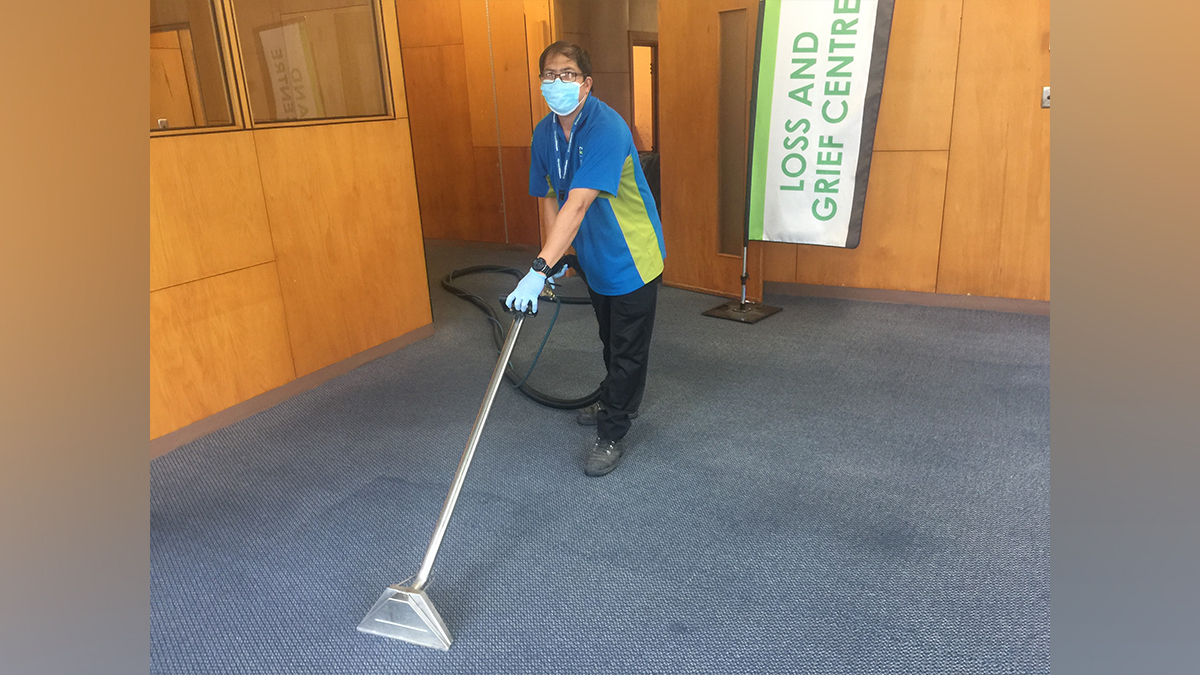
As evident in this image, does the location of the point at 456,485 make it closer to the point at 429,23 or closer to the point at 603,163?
the point at 603,163

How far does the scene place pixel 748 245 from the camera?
3820 mm

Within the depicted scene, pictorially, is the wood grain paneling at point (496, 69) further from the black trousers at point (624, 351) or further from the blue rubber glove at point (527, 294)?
the blue rubber glove at point (527, 294)

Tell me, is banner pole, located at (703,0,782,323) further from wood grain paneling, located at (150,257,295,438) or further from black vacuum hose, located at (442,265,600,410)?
wood grain paneling, located at (150,257,295,438)

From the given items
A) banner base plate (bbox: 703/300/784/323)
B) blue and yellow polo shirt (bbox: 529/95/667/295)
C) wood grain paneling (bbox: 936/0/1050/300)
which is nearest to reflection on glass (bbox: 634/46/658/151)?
banner base plate (bbox: 703/300/784/323)

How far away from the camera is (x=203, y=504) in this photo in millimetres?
2139

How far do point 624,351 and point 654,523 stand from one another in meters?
0.55

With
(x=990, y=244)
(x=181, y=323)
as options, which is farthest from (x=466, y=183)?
(x=990, y=244)

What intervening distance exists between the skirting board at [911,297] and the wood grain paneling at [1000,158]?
0.14 ft

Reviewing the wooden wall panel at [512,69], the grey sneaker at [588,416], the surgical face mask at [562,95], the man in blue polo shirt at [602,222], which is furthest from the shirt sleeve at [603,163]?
the wooden wall panel at [512,69]

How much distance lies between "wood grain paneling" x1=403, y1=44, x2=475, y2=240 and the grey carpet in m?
2.67

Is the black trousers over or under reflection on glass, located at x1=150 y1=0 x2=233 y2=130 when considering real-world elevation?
under

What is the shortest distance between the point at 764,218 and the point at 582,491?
2.13 metres

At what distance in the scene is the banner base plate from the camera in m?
3.64

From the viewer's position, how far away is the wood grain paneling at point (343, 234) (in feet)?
9.16
